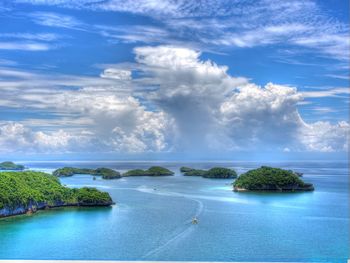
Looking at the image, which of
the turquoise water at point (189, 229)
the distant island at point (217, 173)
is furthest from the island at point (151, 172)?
the turquoise water at point (189, 229)

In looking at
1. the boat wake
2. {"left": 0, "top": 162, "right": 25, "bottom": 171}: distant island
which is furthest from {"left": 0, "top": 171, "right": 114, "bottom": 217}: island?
{"left": 0, "top": 162, "right": 25, "bottom": 171}: distant island

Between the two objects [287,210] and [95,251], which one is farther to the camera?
[287,210]

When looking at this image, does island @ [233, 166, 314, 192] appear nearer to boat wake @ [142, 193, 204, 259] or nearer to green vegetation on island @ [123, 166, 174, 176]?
green vegetation on island @ [123, 166, 174, 176]

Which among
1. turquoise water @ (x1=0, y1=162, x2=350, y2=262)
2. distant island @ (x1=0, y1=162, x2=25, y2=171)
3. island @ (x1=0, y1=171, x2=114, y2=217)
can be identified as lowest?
turquoise water @ (x1=0, y1=162, x2=350, y2=262)

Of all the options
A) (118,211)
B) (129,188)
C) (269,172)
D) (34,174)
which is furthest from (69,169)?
(269,172)

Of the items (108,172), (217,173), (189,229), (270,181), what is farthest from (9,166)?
(189,229)

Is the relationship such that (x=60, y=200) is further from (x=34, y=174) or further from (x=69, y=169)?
(x=69, y=169)

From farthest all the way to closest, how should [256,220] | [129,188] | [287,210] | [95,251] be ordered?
[129,188] < [287,210] < [256,220] < [95,251]
